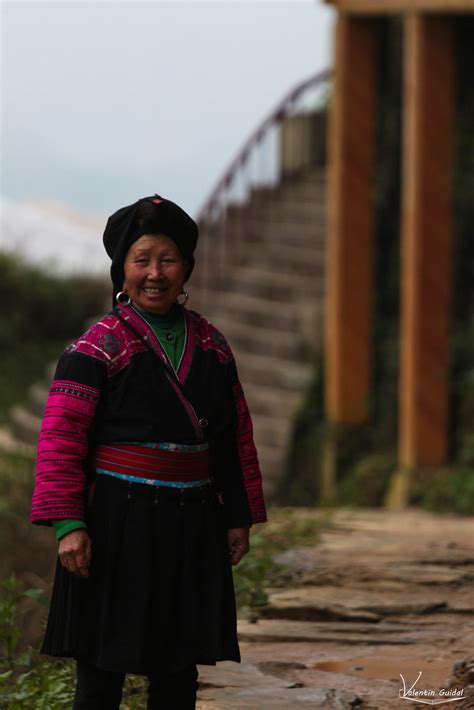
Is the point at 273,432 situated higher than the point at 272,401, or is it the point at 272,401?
the point at 272,401

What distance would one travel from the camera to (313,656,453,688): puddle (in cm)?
410

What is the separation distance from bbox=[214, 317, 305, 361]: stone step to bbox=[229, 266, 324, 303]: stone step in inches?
21.2

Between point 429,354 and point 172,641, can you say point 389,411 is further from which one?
point 172,641

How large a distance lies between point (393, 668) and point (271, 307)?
920 cm

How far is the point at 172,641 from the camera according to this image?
3305 mm

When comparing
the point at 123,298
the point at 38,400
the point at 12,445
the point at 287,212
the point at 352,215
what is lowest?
the point at 12,445

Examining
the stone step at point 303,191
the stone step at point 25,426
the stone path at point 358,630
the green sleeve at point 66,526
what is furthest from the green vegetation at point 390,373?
the green sleeve at point 66,526

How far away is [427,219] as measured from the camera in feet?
31.9

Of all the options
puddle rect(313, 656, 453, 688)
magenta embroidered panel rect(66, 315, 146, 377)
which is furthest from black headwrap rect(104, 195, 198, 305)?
puddle rect(313, 656, 453, 688)

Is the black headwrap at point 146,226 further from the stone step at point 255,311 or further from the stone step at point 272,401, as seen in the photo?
the stone step at point 255,311

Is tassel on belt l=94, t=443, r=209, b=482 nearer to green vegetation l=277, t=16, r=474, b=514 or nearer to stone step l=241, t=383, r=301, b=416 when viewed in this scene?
green vegetation l=277, t=16, r=474, b=514

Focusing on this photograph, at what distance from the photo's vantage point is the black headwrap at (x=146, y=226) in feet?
11.1

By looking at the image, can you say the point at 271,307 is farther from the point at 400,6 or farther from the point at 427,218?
the point at 400,6

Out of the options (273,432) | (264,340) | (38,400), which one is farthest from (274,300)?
(38,400)
